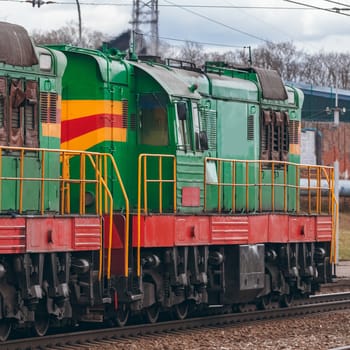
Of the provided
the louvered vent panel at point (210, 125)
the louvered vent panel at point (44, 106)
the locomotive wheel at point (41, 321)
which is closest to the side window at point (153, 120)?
the louvered vent panel at point (210, 125)

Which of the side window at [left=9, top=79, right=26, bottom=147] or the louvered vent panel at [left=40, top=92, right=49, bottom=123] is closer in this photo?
the side window at [left=9, top=79, right=26, bottom=147]

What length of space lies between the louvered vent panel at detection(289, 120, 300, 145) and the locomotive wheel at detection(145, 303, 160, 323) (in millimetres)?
5510

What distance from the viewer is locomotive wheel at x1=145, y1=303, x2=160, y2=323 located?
16.5 metres

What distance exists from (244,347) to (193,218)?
2961 mm

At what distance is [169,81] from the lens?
54.2 feet

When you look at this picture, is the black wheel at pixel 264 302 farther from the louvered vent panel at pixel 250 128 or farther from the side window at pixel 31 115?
the side window at pixel 31 115

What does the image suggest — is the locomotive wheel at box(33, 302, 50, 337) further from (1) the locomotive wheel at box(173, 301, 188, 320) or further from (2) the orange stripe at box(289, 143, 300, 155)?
(2) the orange stripe at box(289, 143, 300, 155)

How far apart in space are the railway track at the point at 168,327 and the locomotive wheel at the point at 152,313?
0.24 metres

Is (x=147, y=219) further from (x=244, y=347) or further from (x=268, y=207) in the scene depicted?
(x=268, y=207)

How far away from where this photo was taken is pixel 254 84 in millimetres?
19578

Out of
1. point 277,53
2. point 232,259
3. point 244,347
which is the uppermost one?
point 277,53

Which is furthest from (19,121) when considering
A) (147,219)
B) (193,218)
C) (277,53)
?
(277,53)

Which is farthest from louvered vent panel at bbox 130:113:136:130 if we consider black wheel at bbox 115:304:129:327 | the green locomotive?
black wheel at bbox 115:304:129:327

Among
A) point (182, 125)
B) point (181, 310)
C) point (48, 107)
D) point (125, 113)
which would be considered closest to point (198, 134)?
point (182, 125)
